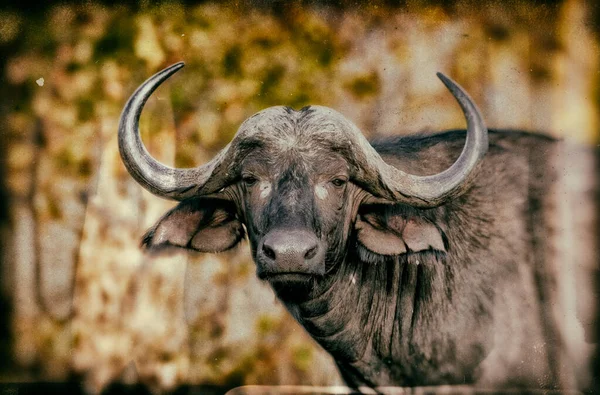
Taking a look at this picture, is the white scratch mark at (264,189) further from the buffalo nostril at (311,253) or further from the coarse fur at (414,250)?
the buffalo nostril at (311,253)

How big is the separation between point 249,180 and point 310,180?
342mm

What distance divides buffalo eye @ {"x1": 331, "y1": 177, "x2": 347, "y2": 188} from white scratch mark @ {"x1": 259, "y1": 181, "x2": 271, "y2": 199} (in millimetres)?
326

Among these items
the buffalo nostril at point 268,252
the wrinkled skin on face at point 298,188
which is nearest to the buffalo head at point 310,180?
the wrinkled skin on face at point 298,188

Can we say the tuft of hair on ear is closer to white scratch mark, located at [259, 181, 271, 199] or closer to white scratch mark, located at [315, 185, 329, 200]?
white scratch mark, located at [315, 185, 329, 200]

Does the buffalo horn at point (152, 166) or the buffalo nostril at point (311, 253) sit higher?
the buffalo horn at point (152, 166)

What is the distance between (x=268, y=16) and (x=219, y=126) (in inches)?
45.7

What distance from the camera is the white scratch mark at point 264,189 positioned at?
318 centimetres

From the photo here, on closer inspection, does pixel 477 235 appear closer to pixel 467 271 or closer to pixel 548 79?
Answer: pixel 467 271

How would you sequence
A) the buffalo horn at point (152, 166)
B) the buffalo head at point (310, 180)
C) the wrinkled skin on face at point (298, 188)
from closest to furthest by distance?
the wrinkled skin on face at point (298, 188) < the buffalo head at point (310, 180) < the buffalo horn at point (152, 166)

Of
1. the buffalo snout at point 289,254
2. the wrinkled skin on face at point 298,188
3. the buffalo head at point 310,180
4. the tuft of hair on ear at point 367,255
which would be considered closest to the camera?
the buffalo snout at point 289,254

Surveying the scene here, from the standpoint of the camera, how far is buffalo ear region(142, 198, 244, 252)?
137 inches

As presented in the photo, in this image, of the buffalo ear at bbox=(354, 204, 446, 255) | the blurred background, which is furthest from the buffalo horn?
the blurred background

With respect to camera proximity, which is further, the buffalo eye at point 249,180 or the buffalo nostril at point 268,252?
the buffalo eye at point 249,180

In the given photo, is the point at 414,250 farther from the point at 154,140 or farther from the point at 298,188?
the point at 154,140
